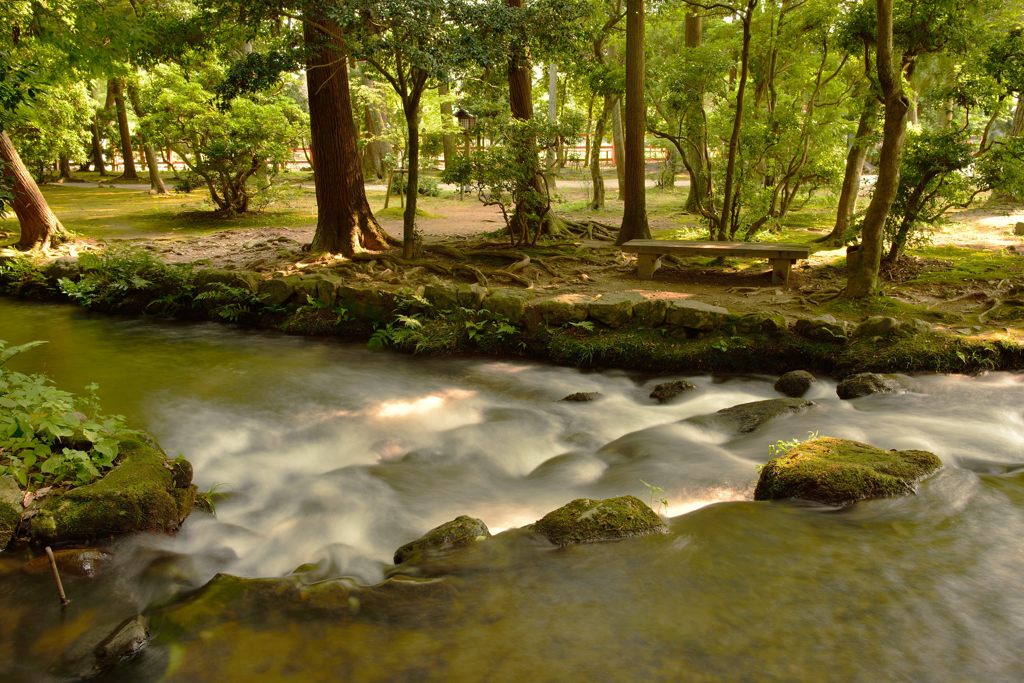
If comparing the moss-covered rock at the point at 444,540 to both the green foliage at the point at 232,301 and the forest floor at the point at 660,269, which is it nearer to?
the forest floor at the point at 660,269

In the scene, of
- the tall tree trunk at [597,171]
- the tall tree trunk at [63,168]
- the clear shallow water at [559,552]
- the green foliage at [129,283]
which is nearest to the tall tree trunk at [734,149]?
the clear shallow water at [559,552]

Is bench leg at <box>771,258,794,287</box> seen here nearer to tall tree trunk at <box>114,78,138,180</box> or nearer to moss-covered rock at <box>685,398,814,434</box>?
A: moss-covered rock at <box>685,398,814,434</box>

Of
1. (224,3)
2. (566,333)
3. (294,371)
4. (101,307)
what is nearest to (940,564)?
(566,333)

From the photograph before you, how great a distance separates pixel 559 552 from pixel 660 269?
24.8 feet

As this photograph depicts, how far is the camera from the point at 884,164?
317 inches

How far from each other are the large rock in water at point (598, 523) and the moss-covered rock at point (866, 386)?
3339 millimetres

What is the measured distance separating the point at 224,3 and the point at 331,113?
8.60 ft

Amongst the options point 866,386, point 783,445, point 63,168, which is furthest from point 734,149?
point 63,168

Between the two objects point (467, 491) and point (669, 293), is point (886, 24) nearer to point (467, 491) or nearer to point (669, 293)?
point (669, 293)

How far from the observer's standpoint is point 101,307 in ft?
35.7

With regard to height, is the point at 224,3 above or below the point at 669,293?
above

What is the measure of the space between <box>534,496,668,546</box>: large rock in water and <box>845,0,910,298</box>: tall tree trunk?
5626 mm

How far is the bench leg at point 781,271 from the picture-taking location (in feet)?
31.6

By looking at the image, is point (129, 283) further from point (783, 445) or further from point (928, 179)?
point (928, 179)
